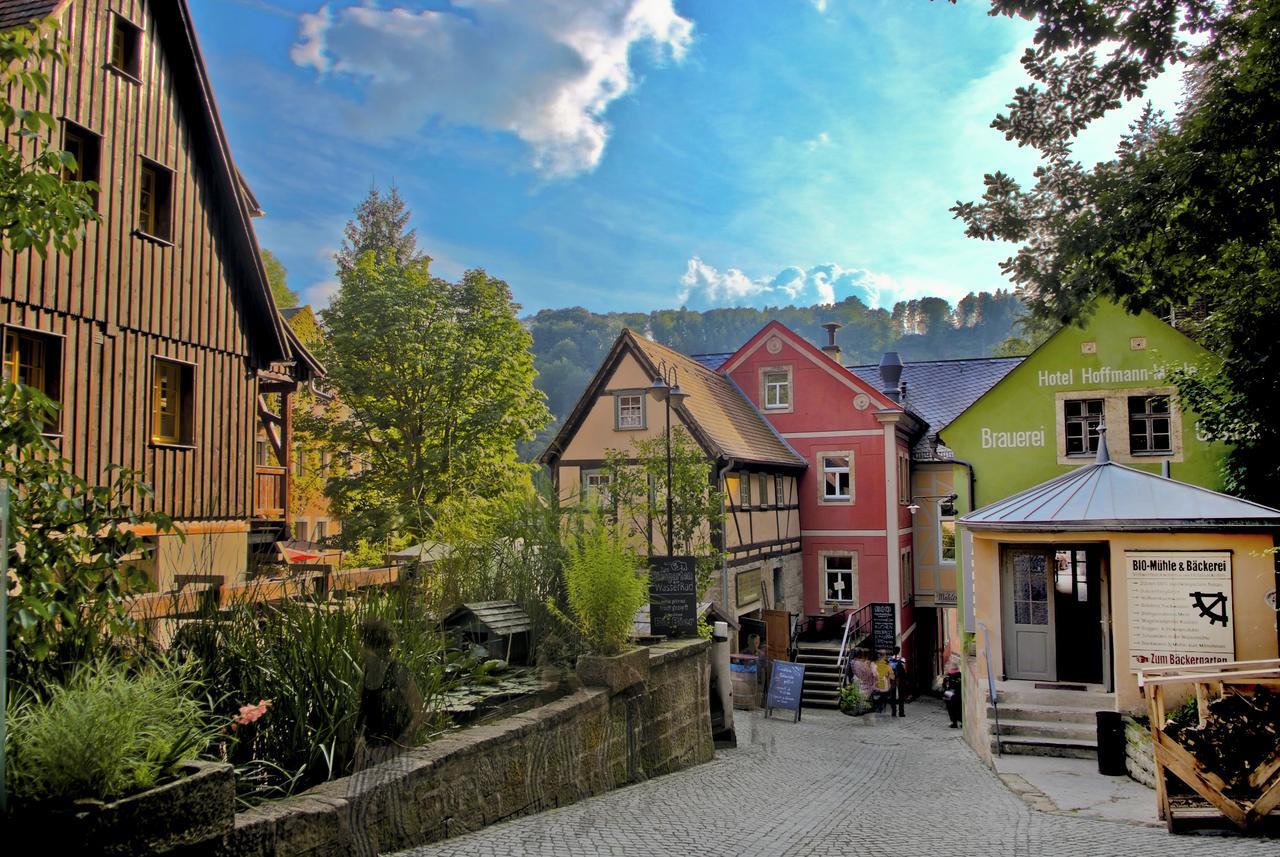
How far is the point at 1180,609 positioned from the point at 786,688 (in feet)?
29.5

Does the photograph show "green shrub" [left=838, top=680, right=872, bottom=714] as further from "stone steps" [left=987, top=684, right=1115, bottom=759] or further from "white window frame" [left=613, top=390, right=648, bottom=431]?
"white window frame" [left=613, top=390, right=648, bottom=431]

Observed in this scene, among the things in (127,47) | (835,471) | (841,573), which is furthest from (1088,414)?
(127,47)

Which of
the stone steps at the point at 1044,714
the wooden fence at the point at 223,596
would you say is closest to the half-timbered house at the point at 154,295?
the wooden fence at the point at 223,596

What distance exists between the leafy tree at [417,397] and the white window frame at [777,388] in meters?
7.20

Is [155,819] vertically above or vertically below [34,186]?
below

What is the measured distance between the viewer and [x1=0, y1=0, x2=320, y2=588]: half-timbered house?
11680mm

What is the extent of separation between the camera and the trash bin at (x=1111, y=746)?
11.7 m

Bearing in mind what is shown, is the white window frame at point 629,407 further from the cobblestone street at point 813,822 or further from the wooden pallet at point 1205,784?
the wooden pallet at point 1205,784

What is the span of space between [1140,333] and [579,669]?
1579 cm

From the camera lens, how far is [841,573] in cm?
2902

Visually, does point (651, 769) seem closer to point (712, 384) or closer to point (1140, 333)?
point (1140, 333)

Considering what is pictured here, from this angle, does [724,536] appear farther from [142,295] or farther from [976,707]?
[142,295]

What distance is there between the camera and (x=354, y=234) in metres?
43.4

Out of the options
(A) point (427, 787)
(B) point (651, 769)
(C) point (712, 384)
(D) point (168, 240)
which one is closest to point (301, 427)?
(C) point (712, 384)
